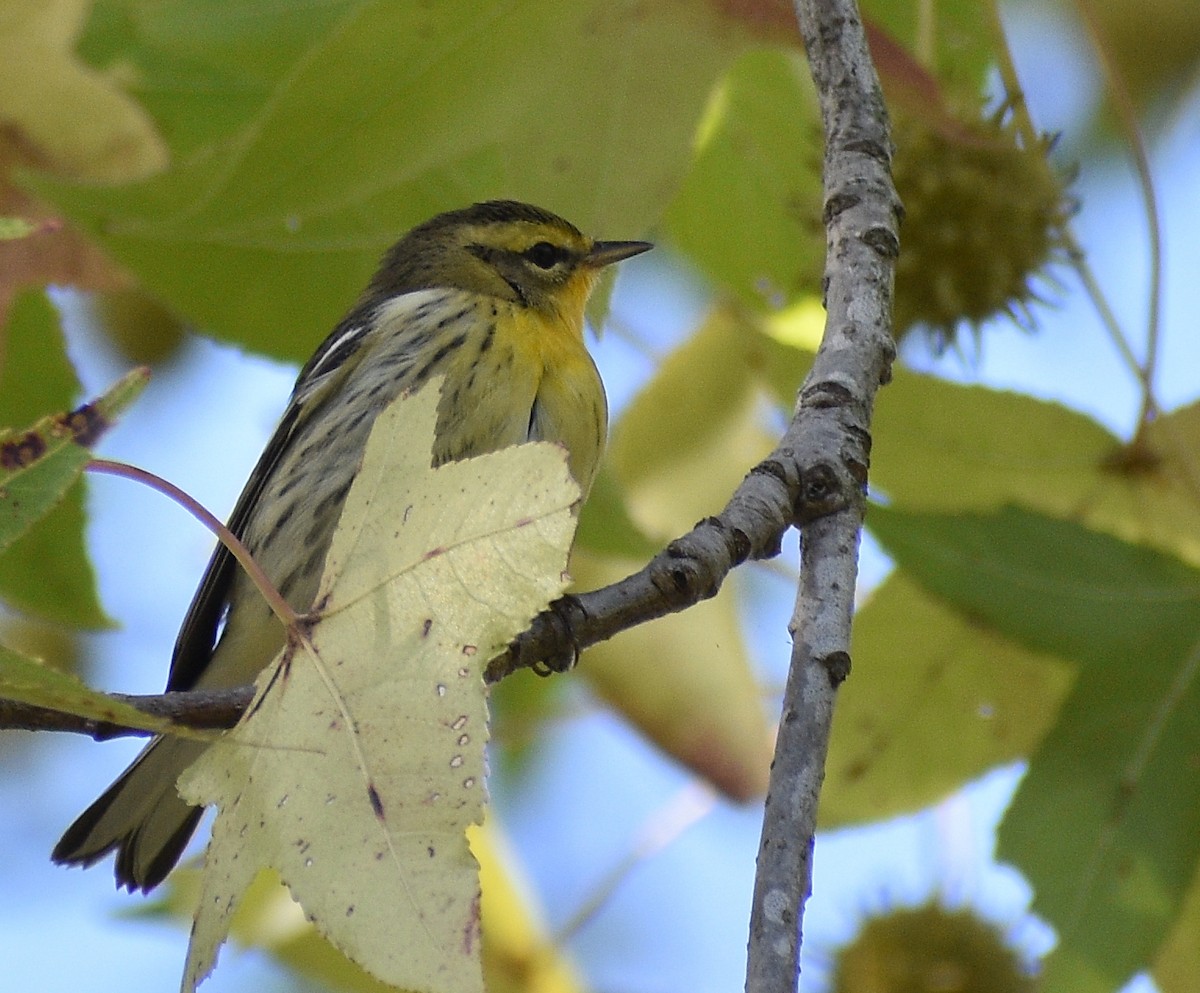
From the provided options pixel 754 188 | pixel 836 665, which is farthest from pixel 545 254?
pixel 836 665

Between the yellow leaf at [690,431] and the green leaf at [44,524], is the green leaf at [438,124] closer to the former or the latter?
the green leaf at [44,524]

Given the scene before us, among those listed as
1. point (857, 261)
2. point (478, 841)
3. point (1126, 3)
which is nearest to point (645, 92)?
point (857, 261)

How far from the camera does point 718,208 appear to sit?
3604 millimetres

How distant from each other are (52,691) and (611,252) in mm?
2637

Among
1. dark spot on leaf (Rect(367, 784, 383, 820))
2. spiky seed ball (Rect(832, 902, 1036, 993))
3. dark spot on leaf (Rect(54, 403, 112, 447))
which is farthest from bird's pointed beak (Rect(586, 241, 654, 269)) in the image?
dark spot on leaf (Rect(367, 784, 383, 820))

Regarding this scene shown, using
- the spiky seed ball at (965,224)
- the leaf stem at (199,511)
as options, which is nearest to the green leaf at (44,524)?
the leaf stem at (199,511)

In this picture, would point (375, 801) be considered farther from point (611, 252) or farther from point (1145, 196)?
point (611, 252)

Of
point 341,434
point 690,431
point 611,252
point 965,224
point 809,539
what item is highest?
point 611,252

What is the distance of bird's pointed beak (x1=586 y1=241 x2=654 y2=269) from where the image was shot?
383 centimetres

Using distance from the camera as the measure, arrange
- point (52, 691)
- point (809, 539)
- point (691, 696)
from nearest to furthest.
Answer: point (52, 691), point (809, 539), point (691, 696)

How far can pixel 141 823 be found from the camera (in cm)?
319

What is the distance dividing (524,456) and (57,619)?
5.39ft

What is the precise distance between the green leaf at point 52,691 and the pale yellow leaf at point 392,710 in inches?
7.4

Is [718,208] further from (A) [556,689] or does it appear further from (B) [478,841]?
(A) [556,689]
